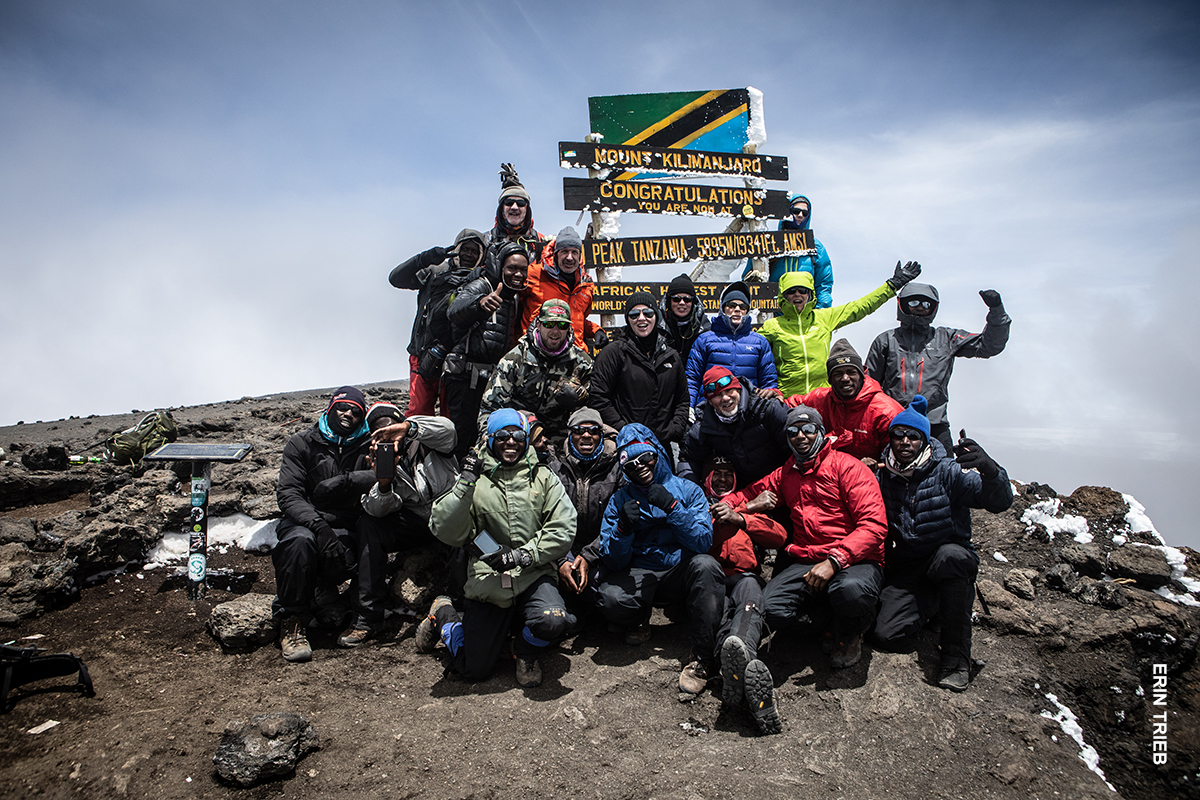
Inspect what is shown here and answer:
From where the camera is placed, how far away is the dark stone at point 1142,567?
648cm

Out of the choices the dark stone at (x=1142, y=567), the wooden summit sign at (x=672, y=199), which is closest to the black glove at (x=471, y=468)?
the wooden summit sign at (x=672, y=199)

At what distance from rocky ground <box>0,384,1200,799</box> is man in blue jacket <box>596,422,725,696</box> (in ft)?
1.39

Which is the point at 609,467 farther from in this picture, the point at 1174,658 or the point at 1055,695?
the point at 1174,658

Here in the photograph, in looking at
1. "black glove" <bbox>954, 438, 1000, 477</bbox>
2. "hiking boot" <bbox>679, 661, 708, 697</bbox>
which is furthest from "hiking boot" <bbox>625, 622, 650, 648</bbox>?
"black glove" <bbox>954, 438, 1000, 477</bbox>

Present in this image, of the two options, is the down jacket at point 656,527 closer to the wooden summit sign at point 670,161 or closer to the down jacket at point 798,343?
the down jacket at point 798,343

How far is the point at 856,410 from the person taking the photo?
5711mm

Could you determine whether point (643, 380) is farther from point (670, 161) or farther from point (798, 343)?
point (670, 161)

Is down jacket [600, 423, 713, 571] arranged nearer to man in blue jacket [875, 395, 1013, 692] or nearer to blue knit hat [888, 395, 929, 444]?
man in blue jacket [875, 395, 1013, 692]

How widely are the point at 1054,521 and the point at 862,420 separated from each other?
→ 452cm

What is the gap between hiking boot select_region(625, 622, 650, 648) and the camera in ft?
17.3

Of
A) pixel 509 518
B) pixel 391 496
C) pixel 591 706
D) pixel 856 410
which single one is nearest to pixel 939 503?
pixel 856 410

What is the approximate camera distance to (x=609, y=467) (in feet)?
17.6

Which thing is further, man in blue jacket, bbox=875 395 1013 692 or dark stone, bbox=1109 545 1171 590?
dark stone, bbox=1109 545 1171 590

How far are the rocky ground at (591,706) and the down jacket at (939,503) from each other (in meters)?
0.99
